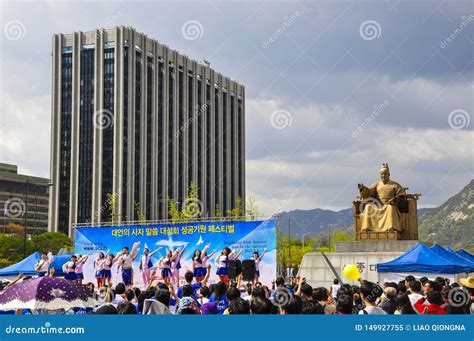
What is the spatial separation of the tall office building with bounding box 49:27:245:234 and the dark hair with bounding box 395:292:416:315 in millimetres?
65917

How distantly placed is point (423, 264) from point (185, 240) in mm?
9699

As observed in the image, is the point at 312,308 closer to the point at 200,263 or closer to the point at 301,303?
the point at 301,303

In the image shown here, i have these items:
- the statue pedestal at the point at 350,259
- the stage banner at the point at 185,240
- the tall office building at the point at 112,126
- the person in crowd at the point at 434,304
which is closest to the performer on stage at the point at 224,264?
the stage banner at the point at 185,240

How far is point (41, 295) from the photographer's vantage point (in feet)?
34.4

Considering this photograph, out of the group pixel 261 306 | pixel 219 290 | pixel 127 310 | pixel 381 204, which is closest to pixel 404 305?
pixel 261 306

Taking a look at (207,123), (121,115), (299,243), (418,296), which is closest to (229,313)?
(418,296)

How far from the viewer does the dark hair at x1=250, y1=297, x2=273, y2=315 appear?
702 cm

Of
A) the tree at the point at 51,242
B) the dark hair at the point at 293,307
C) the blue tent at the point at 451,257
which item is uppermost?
the tree at the point at 51,242

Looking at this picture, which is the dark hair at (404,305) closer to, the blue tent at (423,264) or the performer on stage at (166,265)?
the blue tent at (423,264)

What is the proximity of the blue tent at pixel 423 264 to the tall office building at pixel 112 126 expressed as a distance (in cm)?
5648

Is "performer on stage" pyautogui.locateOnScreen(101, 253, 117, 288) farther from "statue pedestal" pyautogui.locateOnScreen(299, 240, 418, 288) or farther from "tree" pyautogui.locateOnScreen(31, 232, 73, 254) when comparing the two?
"tree" pyautogui.locateOnScreen(31, 232, 73, 254)

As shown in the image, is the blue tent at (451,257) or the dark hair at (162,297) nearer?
the dark hair at (162,297)
